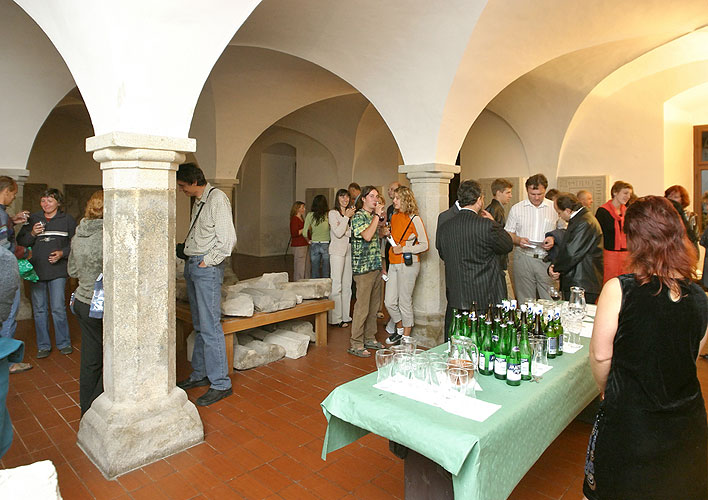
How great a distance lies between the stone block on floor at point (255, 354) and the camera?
4910 millimetres

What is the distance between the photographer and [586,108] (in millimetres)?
8258

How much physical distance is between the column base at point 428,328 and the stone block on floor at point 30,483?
4.66 meters

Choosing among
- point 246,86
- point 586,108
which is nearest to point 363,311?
point 246,86

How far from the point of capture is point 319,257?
7.78 meters

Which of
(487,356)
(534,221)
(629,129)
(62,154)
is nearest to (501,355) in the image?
(487,356)

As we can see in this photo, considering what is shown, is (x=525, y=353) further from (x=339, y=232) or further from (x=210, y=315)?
(x=339, y=232)

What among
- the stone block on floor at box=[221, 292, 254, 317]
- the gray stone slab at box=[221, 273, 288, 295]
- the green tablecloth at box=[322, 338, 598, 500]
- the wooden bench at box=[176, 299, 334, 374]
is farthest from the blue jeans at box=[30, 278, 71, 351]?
the green tablecloth at box=[322, 338, 598, 500]

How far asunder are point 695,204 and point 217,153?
8373 millimetres

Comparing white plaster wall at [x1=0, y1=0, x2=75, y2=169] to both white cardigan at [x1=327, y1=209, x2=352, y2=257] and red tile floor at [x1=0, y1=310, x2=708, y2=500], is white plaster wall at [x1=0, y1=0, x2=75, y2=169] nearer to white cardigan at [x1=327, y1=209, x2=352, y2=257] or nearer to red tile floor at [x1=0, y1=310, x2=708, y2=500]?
red tile floor at [x1=0, y1=310, x2=708, y2=500]

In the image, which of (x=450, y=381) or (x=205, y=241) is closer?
(x=450, y=381)

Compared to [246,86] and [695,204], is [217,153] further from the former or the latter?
[695,204]

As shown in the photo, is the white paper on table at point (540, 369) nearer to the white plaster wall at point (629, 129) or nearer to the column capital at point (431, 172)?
the column capital at point (431, 172)

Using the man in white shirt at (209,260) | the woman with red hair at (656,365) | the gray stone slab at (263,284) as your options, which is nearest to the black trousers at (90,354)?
the man in white shirt at (209,260)

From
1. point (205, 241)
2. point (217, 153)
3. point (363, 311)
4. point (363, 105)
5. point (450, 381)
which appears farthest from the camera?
point (363, 105)
